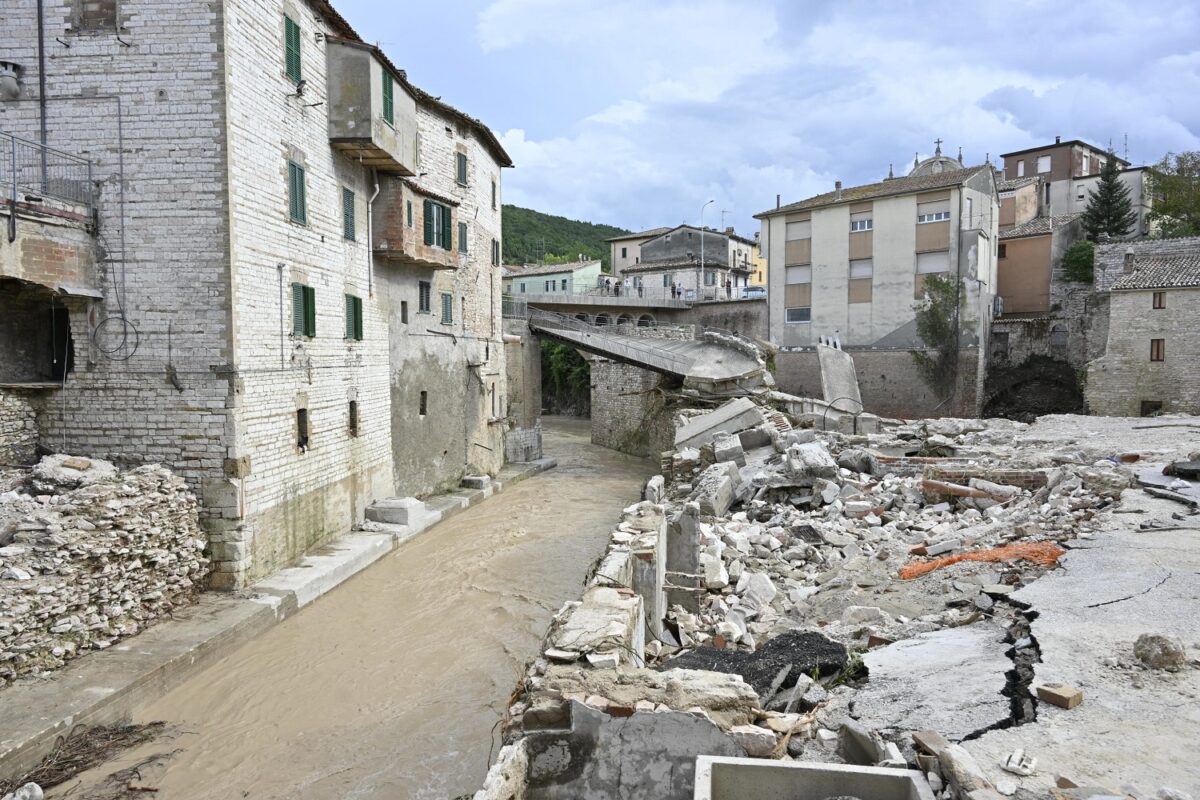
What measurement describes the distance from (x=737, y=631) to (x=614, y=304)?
3610cm

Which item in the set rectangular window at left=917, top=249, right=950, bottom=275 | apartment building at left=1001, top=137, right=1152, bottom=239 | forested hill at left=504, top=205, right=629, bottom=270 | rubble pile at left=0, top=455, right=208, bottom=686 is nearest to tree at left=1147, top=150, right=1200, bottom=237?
apartment building at left=1001, top=137, right=1152, bottom=239

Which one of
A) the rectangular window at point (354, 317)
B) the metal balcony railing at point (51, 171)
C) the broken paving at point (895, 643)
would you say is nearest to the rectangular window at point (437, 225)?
the rectangular window at point (354, 317)

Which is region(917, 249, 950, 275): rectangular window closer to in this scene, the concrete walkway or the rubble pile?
the concrete walkway

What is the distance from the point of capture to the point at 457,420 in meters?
20.9

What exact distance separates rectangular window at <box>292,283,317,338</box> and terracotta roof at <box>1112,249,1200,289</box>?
24.7 meters

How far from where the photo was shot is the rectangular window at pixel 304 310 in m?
12.9

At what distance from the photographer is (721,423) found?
747 inches

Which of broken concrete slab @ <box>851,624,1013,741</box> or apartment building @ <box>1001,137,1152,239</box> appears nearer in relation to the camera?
broken concrete slab @ <box>851,624,1013,741</box>

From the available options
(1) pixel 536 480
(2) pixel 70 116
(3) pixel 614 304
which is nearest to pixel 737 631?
(2) pixel 70 116

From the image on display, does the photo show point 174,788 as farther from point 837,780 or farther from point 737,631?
point 837,780

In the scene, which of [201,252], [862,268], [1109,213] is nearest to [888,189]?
[862,268]

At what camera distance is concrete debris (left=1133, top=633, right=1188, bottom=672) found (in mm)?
4672

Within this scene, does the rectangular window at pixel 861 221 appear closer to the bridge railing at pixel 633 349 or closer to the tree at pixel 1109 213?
the bridge railing at pixel 633 349

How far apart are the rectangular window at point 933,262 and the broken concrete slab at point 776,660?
88.0 feet
